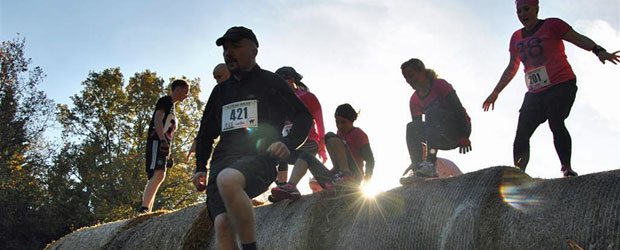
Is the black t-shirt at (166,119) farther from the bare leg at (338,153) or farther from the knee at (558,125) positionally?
the knee at (558,125)

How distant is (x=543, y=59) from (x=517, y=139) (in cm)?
73

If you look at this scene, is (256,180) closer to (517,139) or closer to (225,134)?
(225,134)

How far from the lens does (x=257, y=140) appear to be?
11.1 ft

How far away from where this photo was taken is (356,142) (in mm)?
5340

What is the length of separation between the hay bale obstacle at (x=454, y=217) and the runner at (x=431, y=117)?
51.2 inches

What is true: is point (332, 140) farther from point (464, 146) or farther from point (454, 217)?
point (454, 217)

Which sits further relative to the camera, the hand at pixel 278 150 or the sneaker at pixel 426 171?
the sneaker at pixel 426 171

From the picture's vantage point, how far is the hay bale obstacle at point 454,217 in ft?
7.59

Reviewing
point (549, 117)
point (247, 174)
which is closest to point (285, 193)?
point (247, 174)

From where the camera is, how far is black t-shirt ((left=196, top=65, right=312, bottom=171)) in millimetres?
3395

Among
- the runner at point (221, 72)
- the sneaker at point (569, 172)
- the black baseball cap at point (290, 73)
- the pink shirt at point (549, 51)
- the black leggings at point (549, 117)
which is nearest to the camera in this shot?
the sneaker at point (569, 172)

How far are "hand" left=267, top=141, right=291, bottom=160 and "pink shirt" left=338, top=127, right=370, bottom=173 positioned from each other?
2197 millimetres

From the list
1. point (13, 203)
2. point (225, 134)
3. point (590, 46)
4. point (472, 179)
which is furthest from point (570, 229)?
point (13, 203)

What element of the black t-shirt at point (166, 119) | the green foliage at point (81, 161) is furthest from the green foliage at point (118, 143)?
the black t-shirt at point (166, 119)
